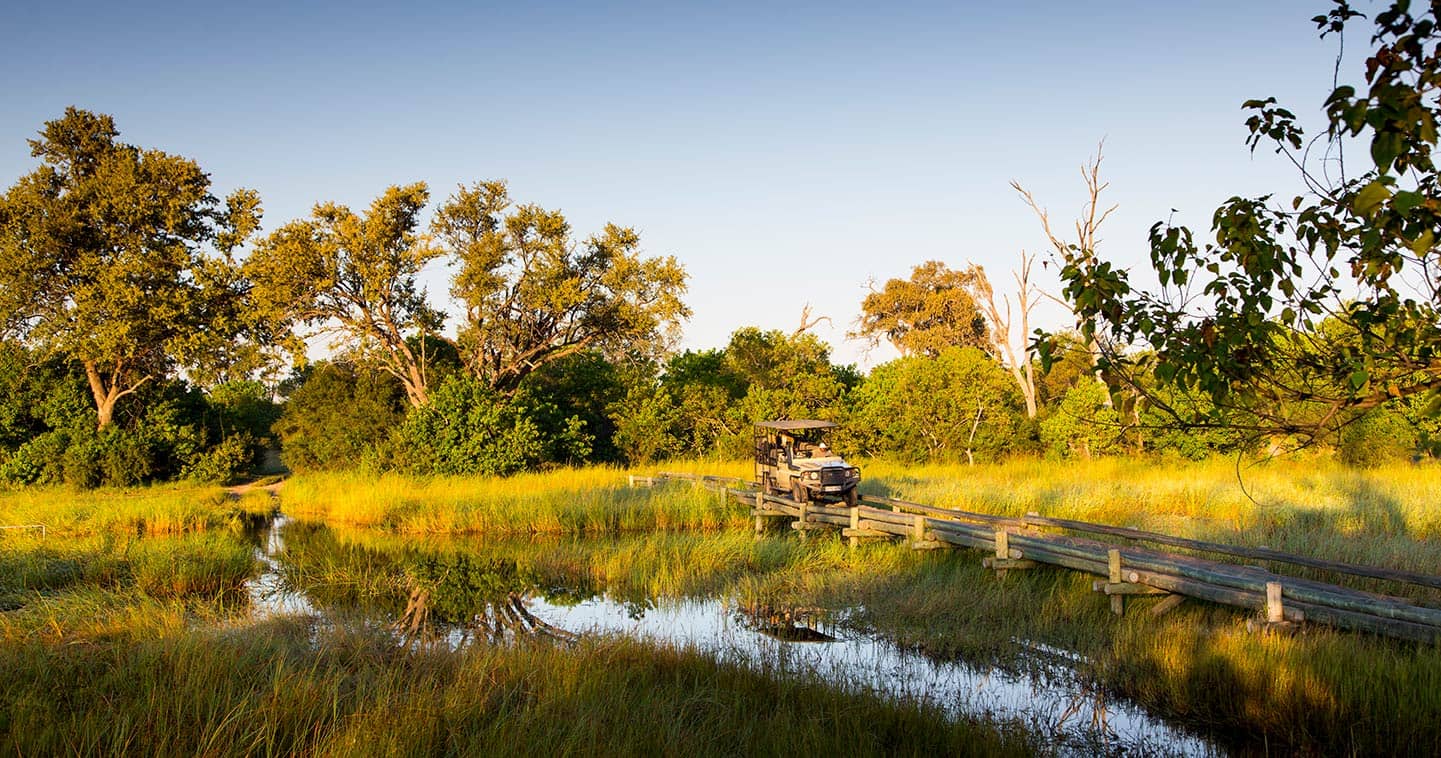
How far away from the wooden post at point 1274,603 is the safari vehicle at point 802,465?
942 centimetres

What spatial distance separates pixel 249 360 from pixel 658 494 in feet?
47.3

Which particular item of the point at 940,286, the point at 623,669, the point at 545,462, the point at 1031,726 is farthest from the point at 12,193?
the point at 940,286

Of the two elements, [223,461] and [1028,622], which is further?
[223,461]

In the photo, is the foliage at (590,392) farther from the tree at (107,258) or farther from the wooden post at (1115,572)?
the wooden post at (1115,572)

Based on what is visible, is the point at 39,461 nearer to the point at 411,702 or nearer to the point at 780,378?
the point at 780,378

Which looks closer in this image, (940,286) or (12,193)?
(12,193)

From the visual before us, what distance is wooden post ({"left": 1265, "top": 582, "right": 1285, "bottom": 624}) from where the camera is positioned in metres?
8.45

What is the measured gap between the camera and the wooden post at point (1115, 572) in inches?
400

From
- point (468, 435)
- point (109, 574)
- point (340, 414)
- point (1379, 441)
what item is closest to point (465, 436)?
point (468, 435)

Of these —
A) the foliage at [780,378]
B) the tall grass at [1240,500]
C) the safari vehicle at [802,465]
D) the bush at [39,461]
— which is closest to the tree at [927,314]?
the foliage at [780,378]

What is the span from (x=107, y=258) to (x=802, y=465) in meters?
21.8

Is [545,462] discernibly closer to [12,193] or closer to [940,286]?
[12,193]

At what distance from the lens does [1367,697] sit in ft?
22.8

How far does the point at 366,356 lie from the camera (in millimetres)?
Answer: 28828
